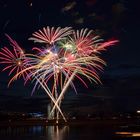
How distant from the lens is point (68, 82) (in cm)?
5966

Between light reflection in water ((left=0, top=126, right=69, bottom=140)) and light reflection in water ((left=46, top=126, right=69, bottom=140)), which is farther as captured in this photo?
light reflection in water ((left=0, top=126, right=69, bottom=140))

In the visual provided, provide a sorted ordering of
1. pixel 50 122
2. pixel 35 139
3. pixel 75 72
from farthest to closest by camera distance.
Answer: pixel 50 122, pixel 75 72, pixel 35 139

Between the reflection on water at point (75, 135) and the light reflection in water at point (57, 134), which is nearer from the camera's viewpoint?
the reflection on water at point (75, 135)

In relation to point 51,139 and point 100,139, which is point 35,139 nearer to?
point 51,139

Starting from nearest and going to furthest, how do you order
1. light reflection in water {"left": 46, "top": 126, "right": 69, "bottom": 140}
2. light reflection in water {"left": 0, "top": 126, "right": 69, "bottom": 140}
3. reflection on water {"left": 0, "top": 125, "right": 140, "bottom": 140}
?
reflection on water {"left": 0, "top": 125, "right": 140, "bottom": 140}
light reflection in water {"left": 46, "top": 126, "right": 69, "bottom": 140}
light reflection in water {"left": 0, "top": 126, "right": 69, "bottom": 140}

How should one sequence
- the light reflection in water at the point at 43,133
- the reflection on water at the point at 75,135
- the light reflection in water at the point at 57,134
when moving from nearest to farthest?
1. the reflection on water at the point at 75,135
2. the light reflection in water at the point at 57,134
3. the light reflection in water at the point at 43,133

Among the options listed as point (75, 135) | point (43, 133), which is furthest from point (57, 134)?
point (43, 133)

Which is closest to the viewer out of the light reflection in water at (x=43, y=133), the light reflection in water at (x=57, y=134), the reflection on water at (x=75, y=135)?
the reflection on water at (x=75, y=135)

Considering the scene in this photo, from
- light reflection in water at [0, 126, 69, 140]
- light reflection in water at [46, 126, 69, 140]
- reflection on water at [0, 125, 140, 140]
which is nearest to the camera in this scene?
reflection on water at [0, 125, 140, 140]

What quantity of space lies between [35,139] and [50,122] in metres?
71.3

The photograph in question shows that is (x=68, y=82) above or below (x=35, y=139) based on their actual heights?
above

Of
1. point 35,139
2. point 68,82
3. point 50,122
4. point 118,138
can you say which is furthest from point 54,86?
point 50,122

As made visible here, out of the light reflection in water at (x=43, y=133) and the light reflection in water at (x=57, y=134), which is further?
the light reflection in water at (x=43, y=133)

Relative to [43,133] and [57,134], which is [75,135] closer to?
[57,134]
